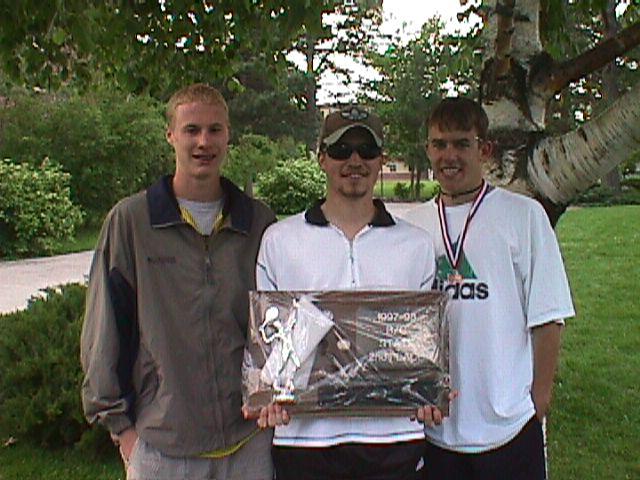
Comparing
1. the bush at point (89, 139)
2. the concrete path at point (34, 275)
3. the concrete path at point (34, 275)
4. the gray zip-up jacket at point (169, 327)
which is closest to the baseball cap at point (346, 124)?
the gray zip-up jacket at point (169, 327)

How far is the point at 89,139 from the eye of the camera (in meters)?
21.3

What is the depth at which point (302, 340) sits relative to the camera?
2488mm

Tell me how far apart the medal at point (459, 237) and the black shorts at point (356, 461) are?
571 millimetres

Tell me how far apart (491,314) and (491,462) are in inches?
19.8

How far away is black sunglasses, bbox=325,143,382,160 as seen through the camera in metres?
2.64

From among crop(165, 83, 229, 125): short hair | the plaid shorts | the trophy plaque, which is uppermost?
crop(165, 83, 229, 125): short hair

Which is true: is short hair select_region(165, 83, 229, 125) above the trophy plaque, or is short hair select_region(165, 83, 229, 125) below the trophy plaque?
above

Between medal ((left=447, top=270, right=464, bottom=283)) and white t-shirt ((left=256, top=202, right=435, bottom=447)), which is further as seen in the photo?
medal ((left=447, top=270, right=464, bottom=283))

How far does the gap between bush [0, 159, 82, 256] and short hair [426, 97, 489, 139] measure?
16112 mm

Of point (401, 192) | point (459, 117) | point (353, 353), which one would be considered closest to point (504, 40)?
point (459, 117)

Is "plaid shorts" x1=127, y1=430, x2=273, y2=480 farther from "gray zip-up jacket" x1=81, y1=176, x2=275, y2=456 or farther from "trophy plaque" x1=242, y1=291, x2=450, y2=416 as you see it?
"trophy plaque" x1=242, y1=291, x2=450, y2=416

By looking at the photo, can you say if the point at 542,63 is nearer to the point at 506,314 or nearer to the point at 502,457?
the point at 506,314

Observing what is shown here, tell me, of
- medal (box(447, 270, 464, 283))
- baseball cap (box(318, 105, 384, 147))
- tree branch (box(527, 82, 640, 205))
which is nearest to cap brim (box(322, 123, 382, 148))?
baseball cap (box(318, 105, 384, 147))

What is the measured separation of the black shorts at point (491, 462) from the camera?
8.95 ft
